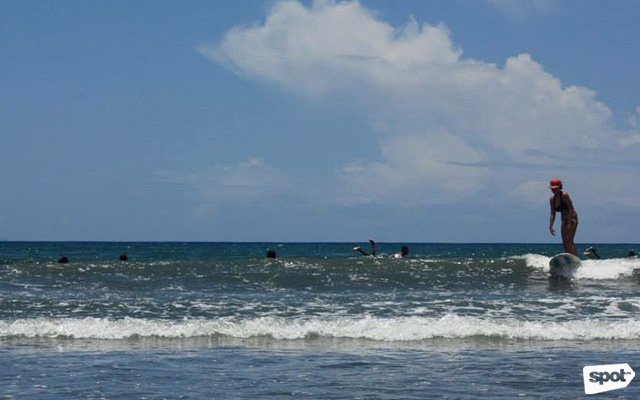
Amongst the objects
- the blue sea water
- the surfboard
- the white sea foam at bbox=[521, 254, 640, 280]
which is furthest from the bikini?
the white sea foam at bbox=[521, 254, 640, 280]

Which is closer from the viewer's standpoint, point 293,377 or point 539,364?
point 293,377

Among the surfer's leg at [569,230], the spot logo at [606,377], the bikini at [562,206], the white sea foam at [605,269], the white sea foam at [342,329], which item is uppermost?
the bikini at [562,206]

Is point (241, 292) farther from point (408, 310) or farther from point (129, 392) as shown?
point (129, 392)

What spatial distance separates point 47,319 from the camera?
13500 mm

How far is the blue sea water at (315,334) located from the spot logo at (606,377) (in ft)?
0.48

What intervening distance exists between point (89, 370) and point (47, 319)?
15.6ft

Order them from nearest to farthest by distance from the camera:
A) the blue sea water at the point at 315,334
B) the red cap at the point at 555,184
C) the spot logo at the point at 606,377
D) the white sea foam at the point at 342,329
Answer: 1. the spot logo at the point at 606,377
2. the blue sea water at the point at 315,334
3. the white sea foam at the point at 342,329
4. the red cap at the point at 555,184

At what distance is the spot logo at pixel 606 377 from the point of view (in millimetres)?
8078

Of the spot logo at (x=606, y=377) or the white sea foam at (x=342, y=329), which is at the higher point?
the white sea foam at (x=342, y=329)

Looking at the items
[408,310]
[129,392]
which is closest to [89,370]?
[129,392]

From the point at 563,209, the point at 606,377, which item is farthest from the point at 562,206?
the point at 606,377

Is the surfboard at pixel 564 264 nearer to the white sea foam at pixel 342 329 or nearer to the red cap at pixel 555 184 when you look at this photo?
the red cap at pixel 555 184

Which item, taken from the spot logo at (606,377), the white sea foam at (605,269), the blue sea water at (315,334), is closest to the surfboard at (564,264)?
the white sea foam at (605,269)

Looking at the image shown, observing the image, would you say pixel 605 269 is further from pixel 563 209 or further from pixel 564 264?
pixel 563 209
